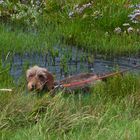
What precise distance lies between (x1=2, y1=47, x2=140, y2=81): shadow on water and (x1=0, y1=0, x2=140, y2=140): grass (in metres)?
0.13

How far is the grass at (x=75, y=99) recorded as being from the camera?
580cm

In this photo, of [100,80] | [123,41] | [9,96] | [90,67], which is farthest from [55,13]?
[9,96]

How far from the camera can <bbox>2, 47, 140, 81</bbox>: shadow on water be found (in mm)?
9492

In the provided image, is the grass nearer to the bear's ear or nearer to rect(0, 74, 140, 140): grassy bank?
rect(0, 74, 140, 140): grassy bank

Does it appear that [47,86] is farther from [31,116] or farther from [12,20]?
[12,20]

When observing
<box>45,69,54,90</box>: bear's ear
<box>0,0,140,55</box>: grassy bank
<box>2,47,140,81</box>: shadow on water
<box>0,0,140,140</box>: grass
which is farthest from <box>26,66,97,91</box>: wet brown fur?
<box>0,0,140,55</box>: grassy bank

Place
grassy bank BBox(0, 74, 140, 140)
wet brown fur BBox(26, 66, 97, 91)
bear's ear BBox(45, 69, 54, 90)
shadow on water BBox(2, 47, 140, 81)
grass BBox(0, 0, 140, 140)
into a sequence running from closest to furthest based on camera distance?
1. grassy bank BBox(0, 74, 140, 140)
2. grass BBox(0, 0, 140, 140)
3. wet brown fur BBox(26, 66, 97, 91)
4. bear's ear BBox(45, 69, 54, 90)
5. shadow on water BBox(2, 47, 140, 81)

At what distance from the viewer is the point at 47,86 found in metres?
7.97

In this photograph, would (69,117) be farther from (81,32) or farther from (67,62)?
(81,32)

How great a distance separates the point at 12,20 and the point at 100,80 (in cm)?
540

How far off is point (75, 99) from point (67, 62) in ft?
9.30

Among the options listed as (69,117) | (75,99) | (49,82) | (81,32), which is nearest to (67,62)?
(81,32)

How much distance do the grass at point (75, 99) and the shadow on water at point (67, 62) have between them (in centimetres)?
13

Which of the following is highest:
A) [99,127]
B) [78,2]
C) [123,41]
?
[78,2]
